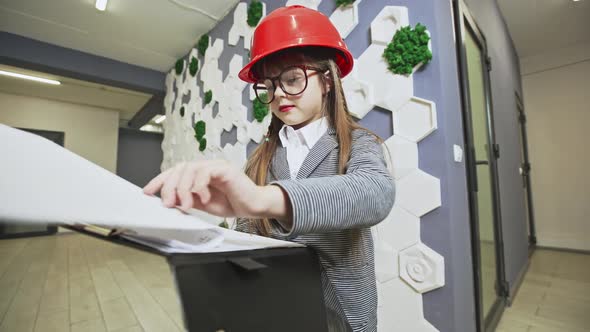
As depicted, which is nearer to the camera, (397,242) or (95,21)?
(397,242)

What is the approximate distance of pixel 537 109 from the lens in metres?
3.61

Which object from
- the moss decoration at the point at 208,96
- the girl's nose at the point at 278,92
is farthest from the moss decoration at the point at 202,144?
the girl's nose at the point at 278,92

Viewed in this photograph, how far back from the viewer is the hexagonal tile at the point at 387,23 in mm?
1083

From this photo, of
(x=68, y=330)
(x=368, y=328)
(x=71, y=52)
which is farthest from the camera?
(x=71, y=52)

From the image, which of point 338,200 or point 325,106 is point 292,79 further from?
point 338,200

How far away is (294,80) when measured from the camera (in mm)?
604

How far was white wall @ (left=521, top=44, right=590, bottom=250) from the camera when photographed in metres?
3.27

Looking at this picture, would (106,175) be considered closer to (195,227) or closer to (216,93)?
(195,227)

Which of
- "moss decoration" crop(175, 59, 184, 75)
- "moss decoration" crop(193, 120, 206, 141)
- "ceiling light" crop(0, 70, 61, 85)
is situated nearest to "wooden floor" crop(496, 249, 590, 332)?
"moss decoration" crop(193, 120, 206, 141)

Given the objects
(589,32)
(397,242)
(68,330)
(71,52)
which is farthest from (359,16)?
(589,32)

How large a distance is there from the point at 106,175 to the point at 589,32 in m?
4.92

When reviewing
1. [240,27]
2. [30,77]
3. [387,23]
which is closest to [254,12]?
[240,27]

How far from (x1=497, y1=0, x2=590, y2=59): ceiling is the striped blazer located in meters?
3.20

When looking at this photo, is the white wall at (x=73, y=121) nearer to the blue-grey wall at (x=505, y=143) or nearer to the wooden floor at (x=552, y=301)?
the blue-grey wall at (x=505, y=143)
